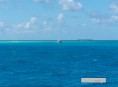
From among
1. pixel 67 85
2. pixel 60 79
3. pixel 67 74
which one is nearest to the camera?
pixel 67 85

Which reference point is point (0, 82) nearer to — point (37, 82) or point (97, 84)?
point (37, 82)

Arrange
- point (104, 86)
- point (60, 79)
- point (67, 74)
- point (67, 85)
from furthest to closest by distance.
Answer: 1. point (67, 74)
2. point (60, 79)
3. point (67, 85)
4. point (104, 86)

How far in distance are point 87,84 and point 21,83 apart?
1436cm

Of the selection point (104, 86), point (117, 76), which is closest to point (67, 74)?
point (117, 76)

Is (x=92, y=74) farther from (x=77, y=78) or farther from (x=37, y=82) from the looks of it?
(x=37, y=82)

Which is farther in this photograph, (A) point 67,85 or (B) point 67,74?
(B) point 67,74

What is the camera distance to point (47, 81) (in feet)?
263

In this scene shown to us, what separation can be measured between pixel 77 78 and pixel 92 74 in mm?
12748

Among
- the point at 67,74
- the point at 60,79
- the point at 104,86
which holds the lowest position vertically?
the point at 104,86

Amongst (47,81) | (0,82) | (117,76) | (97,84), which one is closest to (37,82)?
(47,81)

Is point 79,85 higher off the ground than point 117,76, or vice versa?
point 117,76

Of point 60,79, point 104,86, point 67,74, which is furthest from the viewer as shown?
point 67,74

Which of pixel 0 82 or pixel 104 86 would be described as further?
pixel 0 82

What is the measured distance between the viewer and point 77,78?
8569 cm
